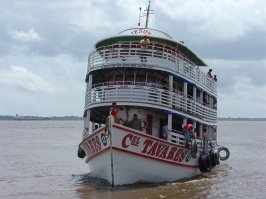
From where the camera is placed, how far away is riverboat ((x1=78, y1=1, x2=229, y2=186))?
50.6 feet

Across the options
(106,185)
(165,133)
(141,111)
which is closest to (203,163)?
(165,133)

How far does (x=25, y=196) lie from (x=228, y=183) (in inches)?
324

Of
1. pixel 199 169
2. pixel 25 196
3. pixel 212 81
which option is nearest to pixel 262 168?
pixel 212 81

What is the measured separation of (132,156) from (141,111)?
2503 mm

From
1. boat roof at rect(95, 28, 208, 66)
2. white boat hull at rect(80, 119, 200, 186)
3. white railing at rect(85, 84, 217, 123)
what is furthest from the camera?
boat roof at rect(95, 28, 208, 66)

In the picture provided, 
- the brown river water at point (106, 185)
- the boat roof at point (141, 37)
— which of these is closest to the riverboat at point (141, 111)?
the boat roof at point (141, 37)

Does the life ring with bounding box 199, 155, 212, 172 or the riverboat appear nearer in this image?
the riverboat

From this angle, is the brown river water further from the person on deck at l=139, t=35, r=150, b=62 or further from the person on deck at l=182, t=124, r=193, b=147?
the person on deck at l=139, t=35, r=150, b=62

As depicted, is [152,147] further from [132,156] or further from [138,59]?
[138,59]

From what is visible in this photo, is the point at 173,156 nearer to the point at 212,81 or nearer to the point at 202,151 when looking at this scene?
the point at 202,151

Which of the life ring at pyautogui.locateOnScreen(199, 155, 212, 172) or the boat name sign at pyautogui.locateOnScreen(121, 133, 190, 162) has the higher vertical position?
the boat name sign at pyautogui.locateOnScreen(121, 133, 190, 162)

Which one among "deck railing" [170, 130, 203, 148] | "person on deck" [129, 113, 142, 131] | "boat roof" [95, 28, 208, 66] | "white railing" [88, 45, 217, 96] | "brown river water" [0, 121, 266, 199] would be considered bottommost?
"brown river water" [0, 121, 266, 199]

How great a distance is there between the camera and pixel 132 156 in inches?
606

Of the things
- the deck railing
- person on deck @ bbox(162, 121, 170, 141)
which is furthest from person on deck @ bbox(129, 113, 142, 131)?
the deck railing
